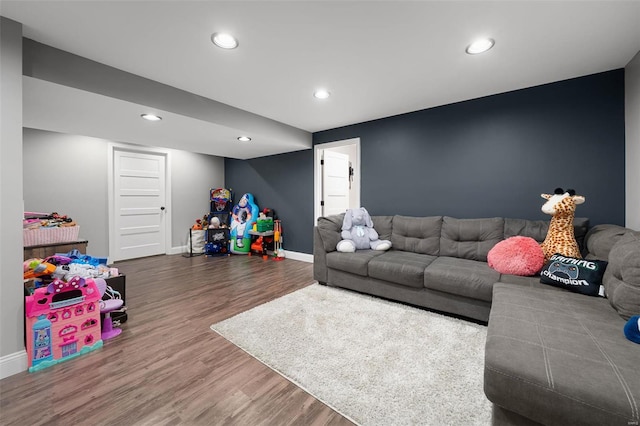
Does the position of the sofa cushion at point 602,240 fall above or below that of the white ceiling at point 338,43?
below

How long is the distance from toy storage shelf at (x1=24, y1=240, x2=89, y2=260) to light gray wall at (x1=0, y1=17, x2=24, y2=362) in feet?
4.81

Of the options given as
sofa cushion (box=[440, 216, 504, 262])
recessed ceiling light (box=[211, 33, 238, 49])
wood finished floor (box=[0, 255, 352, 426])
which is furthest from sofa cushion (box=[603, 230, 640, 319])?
recessed ceiling light (box=[211, 33, 238, 49])

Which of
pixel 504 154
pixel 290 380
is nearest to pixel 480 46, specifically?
pixel 504 154

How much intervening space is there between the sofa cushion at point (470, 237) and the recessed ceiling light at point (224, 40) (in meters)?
2.86

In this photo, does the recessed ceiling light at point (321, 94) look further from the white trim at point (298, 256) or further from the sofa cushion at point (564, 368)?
the white trim at point (298, 256)

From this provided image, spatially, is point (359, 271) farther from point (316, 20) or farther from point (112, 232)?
point (112, 232)

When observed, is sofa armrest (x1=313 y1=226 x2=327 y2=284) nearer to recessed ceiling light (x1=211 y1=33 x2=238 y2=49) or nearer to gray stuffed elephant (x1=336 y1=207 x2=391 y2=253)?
gray stuffed elephant (x1=336 y1=207 x2=391 y2=253)

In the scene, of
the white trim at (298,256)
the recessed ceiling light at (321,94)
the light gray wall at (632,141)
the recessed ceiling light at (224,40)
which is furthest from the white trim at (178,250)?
the light gray wall at (632,141)

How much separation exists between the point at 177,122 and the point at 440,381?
11.8 feet

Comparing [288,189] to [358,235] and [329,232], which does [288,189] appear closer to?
[329,232]

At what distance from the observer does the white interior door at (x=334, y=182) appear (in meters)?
4.71

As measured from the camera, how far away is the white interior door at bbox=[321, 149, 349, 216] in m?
4.71

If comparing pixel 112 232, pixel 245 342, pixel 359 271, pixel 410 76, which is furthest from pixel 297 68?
pixel 112 232

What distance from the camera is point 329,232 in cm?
329
